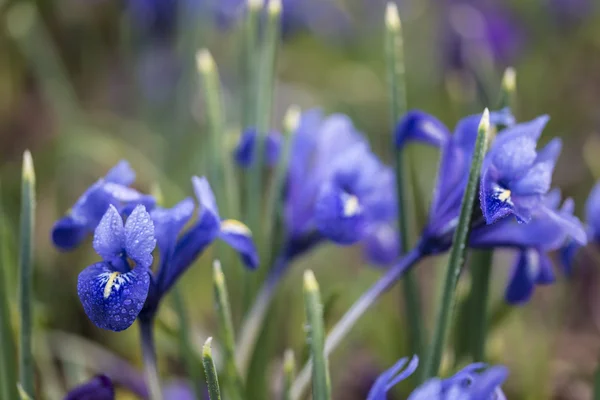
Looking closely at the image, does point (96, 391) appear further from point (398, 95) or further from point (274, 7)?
point (274, 7)

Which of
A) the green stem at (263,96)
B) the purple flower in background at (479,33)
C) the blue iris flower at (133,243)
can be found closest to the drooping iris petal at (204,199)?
the blue iris flower at (133,243)

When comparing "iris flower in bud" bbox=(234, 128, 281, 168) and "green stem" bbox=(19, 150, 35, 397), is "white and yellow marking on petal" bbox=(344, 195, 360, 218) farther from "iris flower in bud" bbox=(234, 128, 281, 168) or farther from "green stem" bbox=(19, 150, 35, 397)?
"green stem" bbox=(19, 150, 35, 397)

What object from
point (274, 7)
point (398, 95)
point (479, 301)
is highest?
point (274, 7)

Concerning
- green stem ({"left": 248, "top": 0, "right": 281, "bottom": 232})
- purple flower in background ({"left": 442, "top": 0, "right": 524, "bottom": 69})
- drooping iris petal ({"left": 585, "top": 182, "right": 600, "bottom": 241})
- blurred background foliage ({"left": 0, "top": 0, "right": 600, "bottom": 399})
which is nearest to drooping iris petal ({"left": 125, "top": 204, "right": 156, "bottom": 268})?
blurred background foliage ({"left": 0, "top": 0, "right": 600, "bottom": 399})

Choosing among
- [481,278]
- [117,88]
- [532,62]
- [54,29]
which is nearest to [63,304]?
[481,278]

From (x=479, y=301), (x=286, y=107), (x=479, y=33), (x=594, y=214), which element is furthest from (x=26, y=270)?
(x=479, y=33)

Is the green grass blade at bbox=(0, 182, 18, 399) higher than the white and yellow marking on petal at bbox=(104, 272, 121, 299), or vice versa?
the white and yellow marking on petal at bbox=(104, 272, 121, 299)

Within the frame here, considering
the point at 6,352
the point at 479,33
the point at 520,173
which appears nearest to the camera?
the point at 520,173

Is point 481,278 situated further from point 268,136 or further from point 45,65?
point 45,65
